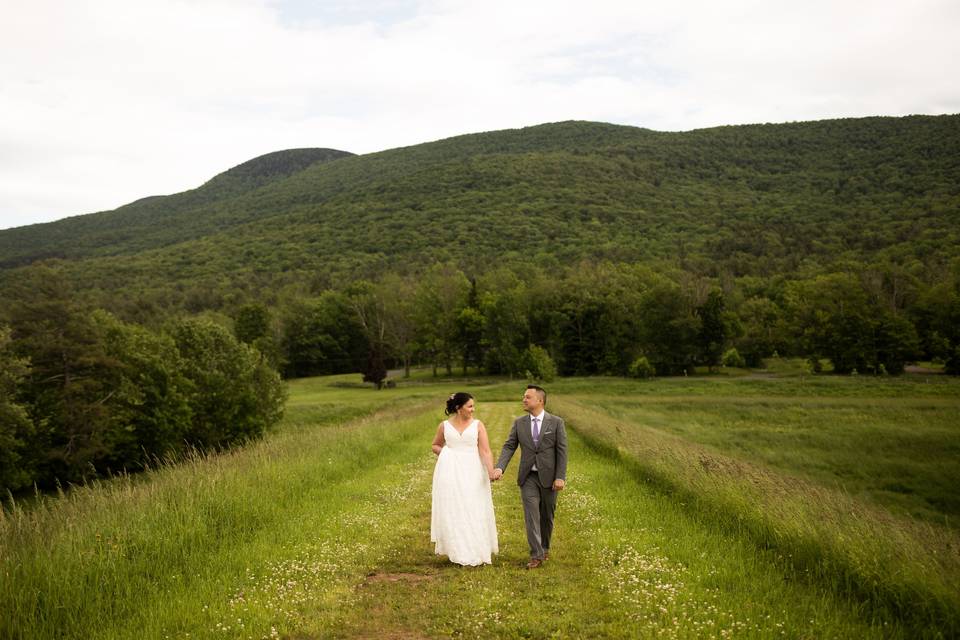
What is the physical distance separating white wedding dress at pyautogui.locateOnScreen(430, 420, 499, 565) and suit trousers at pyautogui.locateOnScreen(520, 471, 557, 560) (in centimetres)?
54

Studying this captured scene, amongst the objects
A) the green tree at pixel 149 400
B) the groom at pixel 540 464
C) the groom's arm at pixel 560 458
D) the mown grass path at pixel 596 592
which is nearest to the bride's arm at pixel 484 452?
the groom at pixel 540 464

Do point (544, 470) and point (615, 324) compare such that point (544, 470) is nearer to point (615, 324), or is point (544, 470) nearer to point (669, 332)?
point (615, 324)

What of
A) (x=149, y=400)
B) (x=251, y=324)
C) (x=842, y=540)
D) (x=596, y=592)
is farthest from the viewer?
(x=251, y=324)

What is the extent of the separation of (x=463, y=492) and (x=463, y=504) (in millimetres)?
175

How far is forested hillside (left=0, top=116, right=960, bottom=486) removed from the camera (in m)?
42.1

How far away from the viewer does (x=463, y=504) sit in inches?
346

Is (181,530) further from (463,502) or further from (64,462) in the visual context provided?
(64,462)

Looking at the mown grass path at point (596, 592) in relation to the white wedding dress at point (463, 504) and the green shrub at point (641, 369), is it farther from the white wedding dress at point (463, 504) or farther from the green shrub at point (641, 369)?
the green shrub at point (641, 369)

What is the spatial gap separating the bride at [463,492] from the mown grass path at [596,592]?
0.97 ft

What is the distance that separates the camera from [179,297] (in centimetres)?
12875

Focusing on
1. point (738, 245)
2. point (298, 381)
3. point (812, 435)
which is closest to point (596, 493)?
point (812, 435)

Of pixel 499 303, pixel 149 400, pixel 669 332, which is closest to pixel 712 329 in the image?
pixel 669 332

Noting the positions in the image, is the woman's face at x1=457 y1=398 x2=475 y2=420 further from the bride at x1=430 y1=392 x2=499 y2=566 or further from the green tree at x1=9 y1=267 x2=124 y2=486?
the green tree at x1=9 y1=267 x2=124 y2=486

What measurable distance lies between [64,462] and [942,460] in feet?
172
